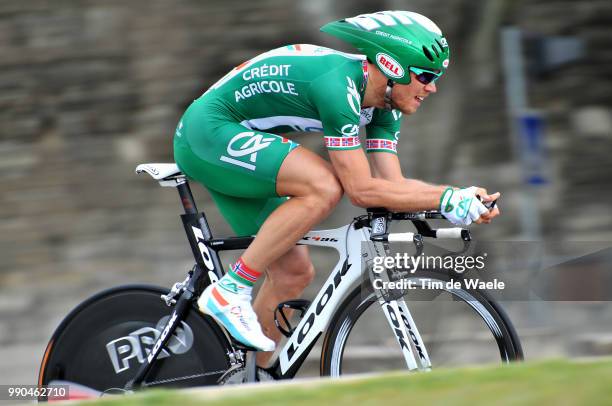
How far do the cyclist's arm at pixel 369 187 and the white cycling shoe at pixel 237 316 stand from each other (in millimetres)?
706

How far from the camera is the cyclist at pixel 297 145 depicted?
422 centimetres

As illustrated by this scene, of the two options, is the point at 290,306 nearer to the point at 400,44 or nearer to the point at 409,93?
the point at 409,93

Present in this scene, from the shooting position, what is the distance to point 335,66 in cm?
428

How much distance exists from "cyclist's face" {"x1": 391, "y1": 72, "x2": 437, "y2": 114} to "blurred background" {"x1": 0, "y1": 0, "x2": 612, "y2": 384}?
177 inches

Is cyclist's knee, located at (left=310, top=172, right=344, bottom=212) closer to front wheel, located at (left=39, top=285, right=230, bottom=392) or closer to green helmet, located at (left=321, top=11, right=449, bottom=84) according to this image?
green helmet, located at (left=321, top=11, right=449, bottom=84)

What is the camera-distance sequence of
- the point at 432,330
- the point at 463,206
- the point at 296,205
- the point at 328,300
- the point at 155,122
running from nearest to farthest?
the point at 463,206 → the point at 296,205 → the point at 328,300 → the point at 432,330 → the point at 155,122

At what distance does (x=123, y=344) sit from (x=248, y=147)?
1.17 meters

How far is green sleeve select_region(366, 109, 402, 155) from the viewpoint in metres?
4.61

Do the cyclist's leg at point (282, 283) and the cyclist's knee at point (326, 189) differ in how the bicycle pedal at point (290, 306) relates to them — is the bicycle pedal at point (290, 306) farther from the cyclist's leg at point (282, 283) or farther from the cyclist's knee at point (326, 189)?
the cyclist's knee at point (326, 189)

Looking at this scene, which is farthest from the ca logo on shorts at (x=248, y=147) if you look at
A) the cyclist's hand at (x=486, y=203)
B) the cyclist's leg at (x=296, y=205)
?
the cyclist's hand at (x=486, y=203)

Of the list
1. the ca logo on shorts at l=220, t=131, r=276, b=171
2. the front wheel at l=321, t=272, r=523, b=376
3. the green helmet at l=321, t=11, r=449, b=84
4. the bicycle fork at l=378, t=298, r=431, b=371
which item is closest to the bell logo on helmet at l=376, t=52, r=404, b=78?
the green helmet at l=321, t=11, r=449, b=84

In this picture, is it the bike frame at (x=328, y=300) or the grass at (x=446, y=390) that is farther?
the bike frame at (x=328, y=300)

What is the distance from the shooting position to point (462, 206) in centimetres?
404

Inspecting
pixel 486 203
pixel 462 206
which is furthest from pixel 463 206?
pixel 486 203
